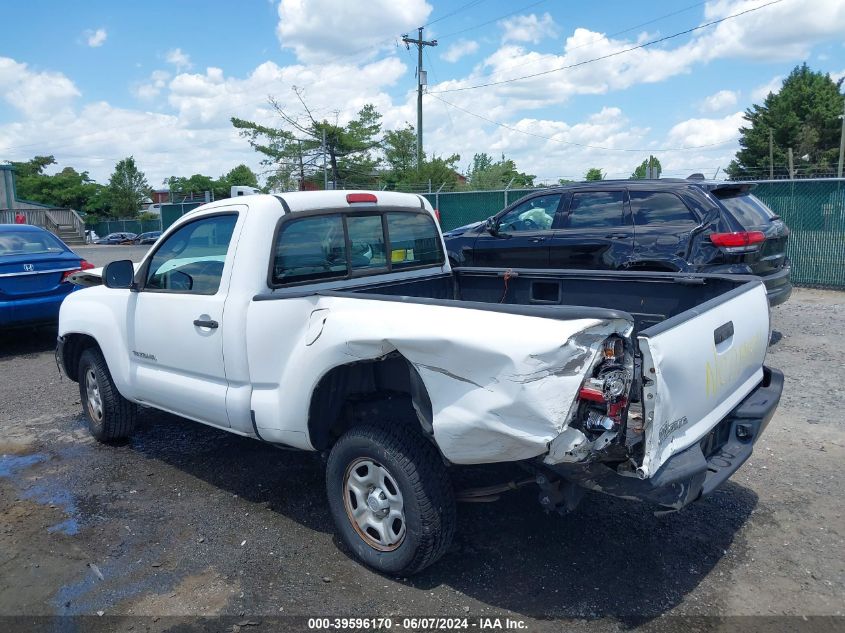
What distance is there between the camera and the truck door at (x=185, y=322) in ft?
13.3

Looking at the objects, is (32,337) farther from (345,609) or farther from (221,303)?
(345,609)

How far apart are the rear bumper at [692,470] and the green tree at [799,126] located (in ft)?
144

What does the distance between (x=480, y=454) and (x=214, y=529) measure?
196 cm

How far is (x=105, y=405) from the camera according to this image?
517 centimetres

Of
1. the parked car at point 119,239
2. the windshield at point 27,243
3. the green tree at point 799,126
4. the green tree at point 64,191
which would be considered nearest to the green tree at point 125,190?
the green tree at point 64,191

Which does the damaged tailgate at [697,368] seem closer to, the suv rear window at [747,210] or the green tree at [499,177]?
the suv rear window at [747,210]

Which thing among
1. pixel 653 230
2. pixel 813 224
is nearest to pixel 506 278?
pixel 653 230

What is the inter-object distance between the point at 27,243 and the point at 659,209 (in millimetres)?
8123

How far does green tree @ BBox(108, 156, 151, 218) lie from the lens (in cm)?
6172

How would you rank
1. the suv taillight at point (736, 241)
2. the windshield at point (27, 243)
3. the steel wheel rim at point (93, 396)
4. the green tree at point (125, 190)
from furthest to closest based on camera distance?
the green tree at point (125, 190), the windshield at point (27, 243), the suv taillight at point (736, 241), the steel wheel rim at point (93, 396)

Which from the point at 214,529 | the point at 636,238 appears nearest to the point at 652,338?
the point at 214,529

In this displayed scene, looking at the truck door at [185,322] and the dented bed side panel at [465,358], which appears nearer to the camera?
the dented bed side panel at [465,358]

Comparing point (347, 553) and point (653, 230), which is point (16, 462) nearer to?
point (347, 553)

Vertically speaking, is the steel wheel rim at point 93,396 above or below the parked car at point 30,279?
below
